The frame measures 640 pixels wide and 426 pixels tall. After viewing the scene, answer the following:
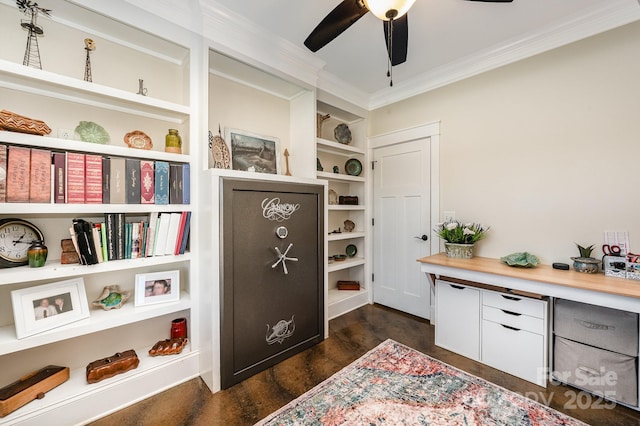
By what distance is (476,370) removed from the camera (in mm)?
2037

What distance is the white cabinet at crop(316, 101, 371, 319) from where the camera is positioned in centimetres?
331

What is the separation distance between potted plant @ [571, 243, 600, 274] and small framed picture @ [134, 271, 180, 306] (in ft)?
10.0

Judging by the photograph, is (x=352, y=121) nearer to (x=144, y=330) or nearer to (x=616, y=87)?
(x=616, y=87)

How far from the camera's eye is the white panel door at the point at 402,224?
2.98 metres

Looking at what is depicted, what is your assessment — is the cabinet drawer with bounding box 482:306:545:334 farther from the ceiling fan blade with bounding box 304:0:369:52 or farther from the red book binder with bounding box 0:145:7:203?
the red book binder with bounding box 0:145:7:203

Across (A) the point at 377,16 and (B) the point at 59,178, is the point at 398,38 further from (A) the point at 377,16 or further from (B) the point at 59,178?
(B) the point at 59,178

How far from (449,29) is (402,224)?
1.96 metres

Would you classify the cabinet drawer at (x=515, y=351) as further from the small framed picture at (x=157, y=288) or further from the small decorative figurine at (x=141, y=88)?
the small decorative figurine at (x=141, y=88)

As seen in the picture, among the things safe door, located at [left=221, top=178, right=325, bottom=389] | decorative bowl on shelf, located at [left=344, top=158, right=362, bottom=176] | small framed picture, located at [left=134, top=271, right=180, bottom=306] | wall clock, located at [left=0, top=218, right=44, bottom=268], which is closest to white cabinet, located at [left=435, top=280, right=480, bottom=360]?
safe door, located at [left=221, top=178, right=325, bottom=389]

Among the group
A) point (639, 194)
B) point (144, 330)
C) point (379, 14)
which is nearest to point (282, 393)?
point (144, 330)

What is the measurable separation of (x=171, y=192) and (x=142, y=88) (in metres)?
0.80

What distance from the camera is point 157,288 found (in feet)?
6.20

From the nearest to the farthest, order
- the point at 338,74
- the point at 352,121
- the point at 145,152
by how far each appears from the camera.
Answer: the point at 145,152, the point at 338,74, the point at 352,121

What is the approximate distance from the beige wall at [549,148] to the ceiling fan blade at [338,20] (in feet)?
5.73
